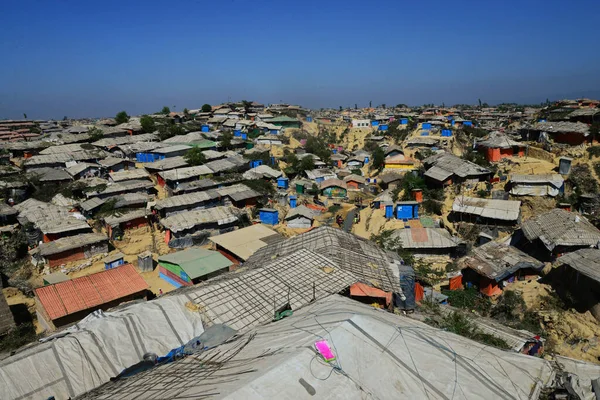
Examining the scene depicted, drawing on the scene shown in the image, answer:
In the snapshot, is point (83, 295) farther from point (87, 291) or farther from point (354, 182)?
point (354, 182)

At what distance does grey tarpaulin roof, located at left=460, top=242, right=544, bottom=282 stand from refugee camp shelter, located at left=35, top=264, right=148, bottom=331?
614 inches

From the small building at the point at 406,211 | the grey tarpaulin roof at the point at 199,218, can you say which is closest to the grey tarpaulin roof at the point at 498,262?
the small building at the point at 406,211

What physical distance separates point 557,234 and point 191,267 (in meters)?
18.1

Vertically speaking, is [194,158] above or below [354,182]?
above

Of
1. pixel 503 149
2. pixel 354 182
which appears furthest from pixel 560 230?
pixel 354 182

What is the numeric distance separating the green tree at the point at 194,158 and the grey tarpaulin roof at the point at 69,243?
45.7 ft

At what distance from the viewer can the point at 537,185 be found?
71.7 ft

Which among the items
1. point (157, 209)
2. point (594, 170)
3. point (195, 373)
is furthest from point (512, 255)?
point (157, 209)

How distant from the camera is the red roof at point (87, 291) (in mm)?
13133

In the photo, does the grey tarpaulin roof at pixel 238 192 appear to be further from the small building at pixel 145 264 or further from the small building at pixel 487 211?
the small building at pixel 487 211

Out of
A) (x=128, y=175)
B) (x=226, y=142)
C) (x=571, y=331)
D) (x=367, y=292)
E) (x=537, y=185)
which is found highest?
(x=226, y=142)

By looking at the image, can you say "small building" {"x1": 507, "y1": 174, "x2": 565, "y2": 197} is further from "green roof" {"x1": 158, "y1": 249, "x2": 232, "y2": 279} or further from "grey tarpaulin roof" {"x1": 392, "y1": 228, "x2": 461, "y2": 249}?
"green roof" {"x1": 158, "y1": 249, "x2": 232, "y2": 279}

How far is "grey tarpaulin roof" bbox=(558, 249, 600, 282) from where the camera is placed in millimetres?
13398

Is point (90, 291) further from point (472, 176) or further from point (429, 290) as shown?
point (472, 176)
